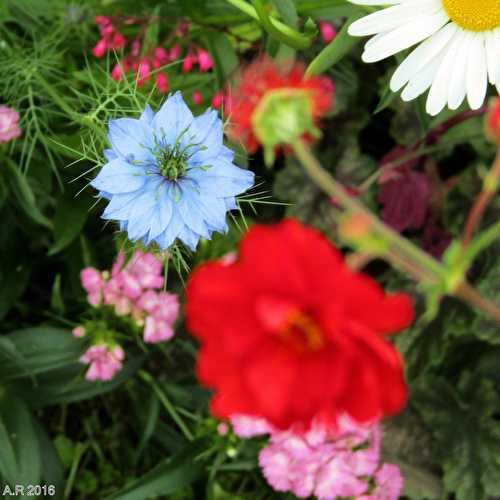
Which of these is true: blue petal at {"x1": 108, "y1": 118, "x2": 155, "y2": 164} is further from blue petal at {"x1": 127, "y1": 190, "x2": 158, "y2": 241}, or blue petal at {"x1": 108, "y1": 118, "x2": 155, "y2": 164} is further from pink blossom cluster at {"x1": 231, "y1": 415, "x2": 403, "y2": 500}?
pink blossom cluster at {"x1": 231, "y1": 415, "x2": 403, "y2": 500}

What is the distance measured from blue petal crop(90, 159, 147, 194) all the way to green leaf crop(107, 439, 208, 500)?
47 cm

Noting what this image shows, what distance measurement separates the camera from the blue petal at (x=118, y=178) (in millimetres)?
783

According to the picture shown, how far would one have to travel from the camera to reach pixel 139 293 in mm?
1020

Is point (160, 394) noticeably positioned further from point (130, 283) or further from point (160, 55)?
point (160, 55)

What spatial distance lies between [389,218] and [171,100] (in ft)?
1.86

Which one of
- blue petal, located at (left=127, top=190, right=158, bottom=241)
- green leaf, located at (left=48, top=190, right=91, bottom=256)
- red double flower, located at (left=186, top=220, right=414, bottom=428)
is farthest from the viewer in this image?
green leaf, located at (left=48, top=190, right=91, bottom=256)

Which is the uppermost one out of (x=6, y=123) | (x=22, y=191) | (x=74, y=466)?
(x=6, y=123)

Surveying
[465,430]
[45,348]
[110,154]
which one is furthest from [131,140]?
[465,430]

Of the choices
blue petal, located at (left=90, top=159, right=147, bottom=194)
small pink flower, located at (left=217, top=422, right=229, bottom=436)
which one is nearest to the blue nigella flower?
blue petal, located at (left=90, top=159, right=147, bottom=194)

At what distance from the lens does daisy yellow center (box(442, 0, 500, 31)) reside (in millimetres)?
909

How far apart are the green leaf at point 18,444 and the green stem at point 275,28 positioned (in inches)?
24.4

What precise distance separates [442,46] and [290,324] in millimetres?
619

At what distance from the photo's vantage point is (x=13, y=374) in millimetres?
1086

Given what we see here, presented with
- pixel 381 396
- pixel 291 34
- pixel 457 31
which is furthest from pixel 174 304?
pixel 381 396
